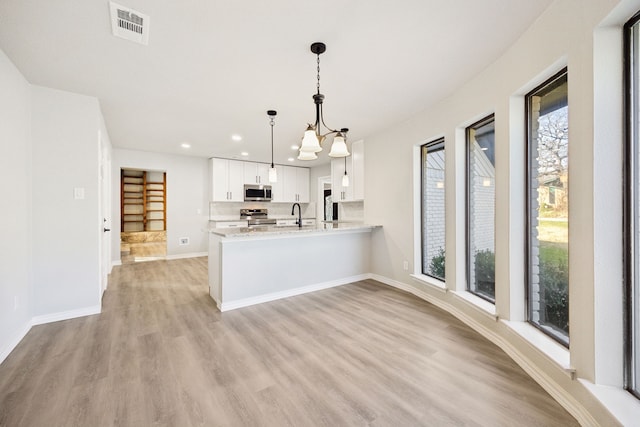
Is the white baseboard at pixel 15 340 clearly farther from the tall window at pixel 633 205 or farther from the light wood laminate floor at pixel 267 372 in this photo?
the tall window at pixel 633 205

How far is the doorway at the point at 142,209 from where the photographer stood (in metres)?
8.58

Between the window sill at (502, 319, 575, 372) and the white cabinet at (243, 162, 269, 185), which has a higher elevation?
the white cabinet at (243, 162, 269, 185)

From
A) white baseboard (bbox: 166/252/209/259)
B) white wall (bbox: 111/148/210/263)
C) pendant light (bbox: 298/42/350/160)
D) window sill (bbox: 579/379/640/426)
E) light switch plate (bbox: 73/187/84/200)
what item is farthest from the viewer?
white baseboard (bbox: 166/252/209/259)

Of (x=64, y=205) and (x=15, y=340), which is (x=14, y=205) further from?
(x=15, y=340)

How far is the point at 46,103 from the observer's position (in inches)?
109

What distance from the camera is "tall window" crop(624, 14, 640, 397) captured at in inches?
52.0

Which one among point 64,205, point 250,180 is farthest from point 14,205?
point 250,180

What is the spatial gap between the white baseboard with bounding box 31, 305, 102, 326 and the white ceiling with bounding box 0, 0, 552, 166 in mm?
2388

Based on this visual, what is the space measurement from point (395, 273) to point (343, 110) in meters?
2.49

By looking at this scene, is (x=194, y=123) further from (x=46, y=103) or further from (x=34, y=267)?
(x=34, y=267)

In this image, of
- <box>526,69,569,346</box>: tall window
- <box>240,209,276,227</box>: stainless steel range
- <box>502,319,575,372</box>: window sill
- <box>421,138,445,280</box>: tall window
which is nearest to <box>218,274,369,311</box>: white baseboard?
<box>421,138,445,280</box>: tall window

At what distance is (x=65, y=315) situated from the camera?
2.85 meters

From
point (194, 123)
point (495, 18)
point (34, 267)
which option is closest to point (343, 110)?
point (495, 18)

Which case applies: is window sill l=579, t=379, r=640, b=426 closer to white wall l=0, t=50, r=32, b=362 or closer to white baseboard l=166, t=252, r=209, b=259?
white wall l=0, t=50, r=32, b=362
